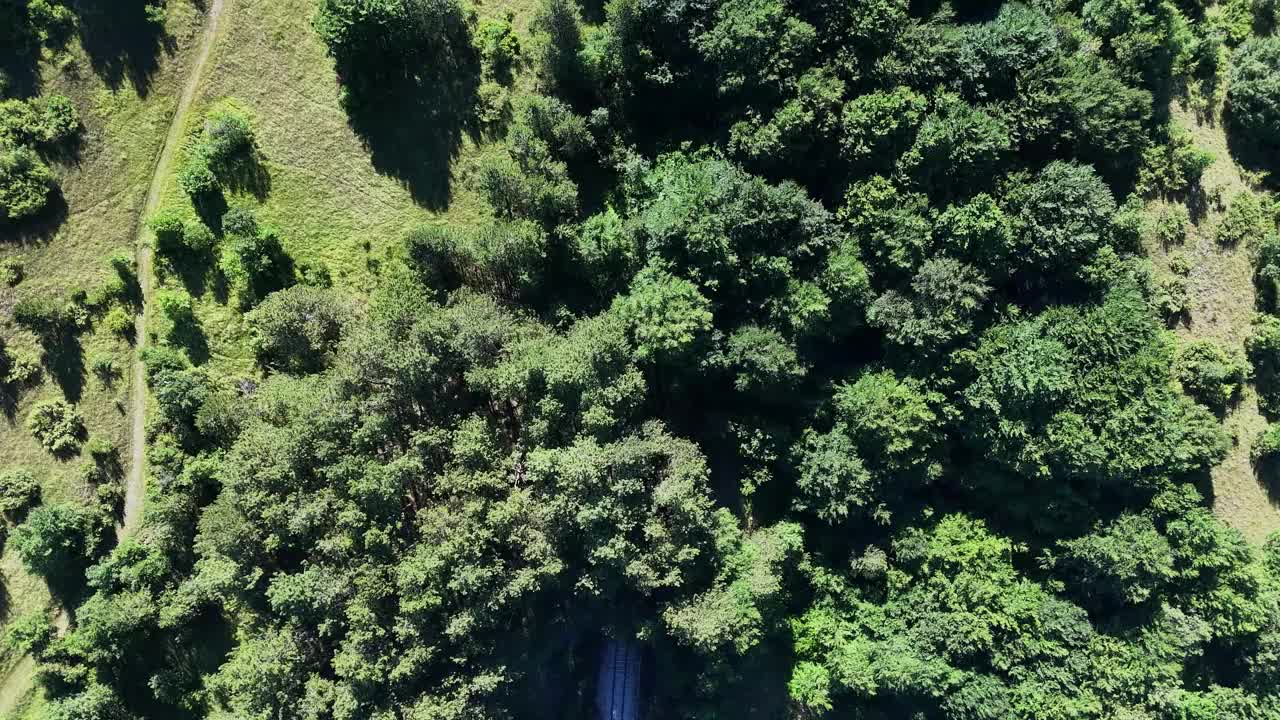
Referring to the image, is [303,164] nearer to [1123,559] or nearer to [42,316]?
[42,316]

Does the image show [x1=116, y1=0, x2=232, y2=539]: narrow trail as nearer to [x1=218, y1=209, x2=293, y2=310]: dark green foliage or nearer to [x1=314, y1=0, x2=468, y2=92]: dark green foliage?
[x1=218, y1=209, x2=293, y2=310]: dark green foliage

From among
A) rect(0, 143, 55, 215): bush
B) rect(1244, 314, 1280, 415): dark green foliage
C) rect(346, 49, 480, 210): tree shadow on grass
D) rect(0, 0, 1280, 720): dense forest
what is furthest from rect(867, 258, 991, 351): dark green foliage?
rect(0, 143, 55, 215): bush

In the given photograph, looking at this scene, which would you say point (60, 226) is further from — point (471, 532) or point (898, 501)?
point (898, 501)

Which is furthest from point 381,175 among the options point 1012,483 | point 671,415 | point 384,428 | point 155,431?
point 1012,483

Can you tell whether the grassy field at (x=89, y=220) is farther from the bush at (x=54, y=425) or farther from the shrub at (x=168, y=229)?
the shrub at (x=168, y=229)

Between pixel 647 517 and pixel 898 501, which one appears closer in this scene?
pixel 647 517

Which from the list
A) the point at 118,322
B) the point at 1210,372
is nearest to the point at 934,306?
the point at 1210,372
